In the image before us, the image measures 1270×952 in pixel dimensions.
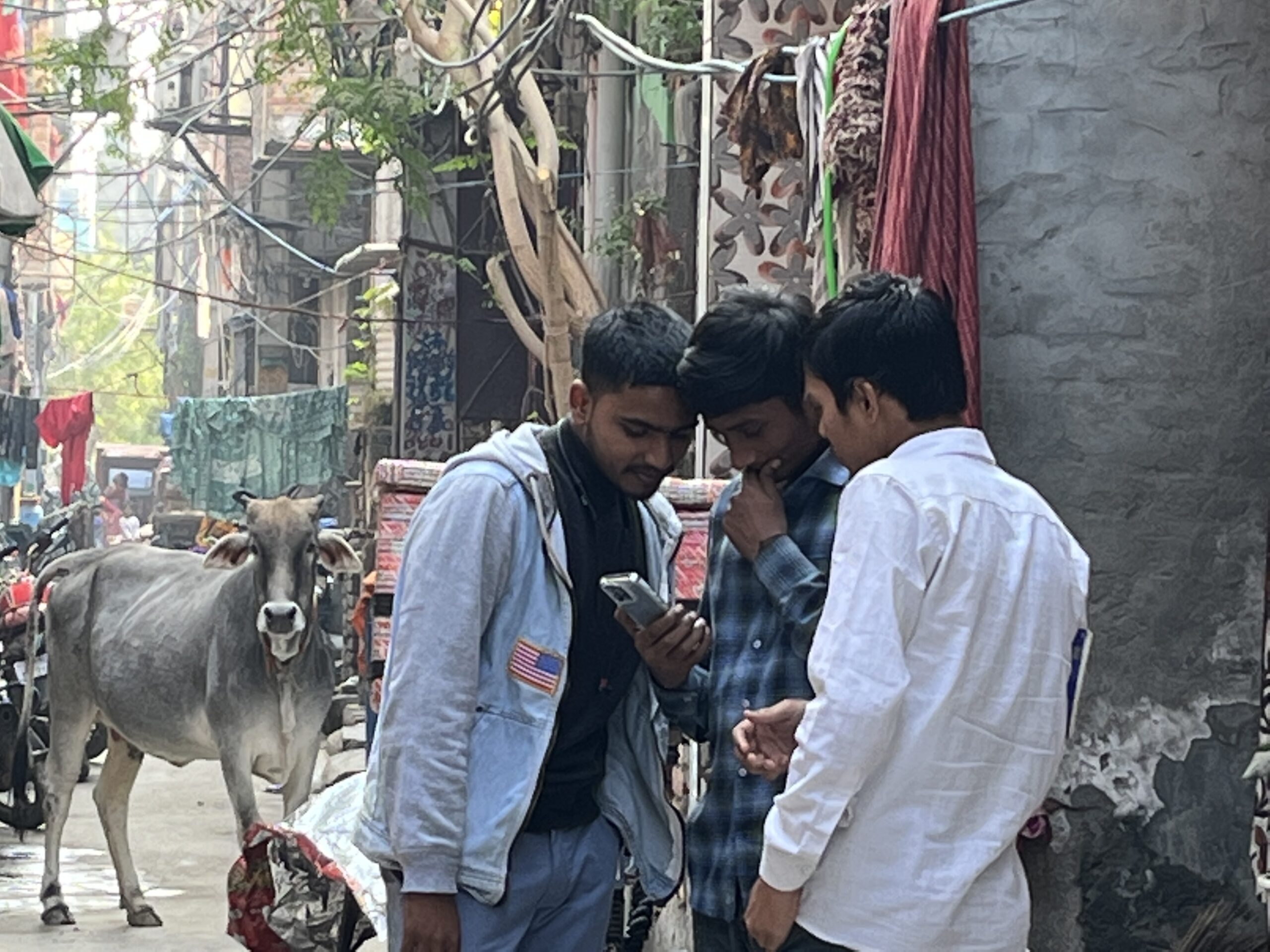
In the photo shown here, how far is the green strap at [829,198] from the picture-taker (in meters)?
5.91

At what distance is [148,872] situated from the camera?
39.9ft

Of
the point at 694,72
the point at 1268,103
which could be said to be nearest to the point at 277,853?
the point at 694,72

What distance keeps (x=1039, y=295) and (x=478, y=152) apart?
12653mm

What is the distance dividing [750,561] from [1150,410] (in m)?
1.72

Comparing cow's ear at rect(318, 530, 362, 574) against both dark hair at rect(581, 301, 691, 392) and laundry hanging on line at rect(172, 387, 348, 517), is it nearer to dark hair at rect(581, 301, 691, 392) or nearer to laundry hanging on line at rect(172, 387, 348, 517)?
dark hair at rect(581, 301, 691, 392)

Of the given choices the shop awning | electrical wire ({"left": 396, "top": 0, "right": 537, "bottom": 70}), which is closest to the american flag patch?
the shop awning

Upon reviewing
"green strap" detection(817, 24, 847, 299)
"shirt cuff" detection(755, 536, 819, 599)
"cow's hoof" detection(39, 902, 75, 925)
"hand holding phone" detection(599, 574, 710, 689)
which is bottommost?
"cow's hoof" detection(39, 902, 75, 925)

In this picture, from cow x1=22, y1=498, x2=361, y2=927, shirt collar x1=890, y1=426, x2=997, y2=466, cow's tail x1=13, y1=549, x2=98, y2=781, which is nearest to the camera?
shirt collar x1=890, y1=426, x2=997, y2=466

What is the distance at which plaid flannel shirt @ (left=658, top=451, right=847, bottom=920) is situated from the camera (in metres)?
3.71

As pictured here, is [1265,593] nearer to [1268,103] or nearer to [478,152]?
[1268,103]

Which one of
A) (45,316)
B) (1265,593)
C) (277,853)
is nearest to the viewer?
(1265,593)

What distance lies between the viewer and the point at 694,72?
7.09m

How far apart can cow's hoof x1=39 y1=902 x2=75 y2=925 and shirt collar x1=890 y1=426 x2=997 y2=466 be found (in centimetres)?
790

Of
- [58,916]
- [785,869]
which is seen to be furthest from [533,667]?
[58,916]
